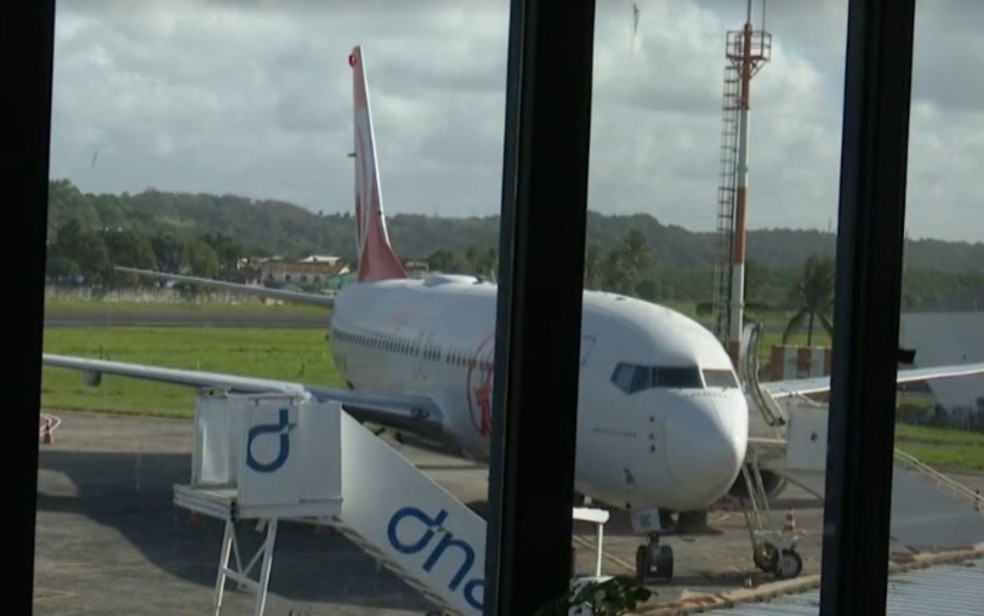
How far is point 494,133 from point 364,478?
1.00 metres

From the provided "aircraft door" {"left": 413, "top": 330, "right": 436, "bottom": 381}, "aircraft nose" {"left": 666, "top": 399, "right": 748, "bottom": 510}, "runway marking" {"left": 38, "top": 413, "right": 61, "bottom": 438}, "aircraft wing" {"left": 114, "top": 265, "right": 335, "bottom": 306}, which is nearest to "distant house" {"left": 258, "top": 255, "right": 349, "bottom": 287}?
"aircraft wing" {"left": 114, "top": 265, "right": 335, "bottom": 306}

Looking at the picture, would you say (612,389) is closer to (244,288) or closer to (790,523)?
(790,523)

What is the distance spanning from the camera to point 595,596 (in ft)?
6.35

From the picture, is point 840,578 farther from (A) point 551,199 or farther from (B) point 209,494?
(B) point 209,494

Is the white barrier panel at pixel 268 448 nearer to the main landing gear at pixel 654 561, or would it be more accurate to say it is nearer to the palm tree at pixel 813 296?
the main landing gear at pixel 654 561

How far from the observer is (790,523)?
365cm

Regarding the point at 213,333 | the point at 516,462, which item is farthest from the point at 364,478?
the point at 516,462

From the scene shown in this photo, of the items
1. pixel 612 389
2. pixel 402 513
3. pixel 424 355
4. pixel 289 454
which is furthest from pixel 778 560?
pixel 424 355

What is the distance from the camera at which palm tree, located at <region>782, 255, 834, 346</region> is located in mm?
2703

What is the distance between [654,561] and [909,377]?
1.13 metres

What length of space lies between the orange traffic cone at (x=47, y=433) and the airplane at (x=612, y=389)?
5.22 feet

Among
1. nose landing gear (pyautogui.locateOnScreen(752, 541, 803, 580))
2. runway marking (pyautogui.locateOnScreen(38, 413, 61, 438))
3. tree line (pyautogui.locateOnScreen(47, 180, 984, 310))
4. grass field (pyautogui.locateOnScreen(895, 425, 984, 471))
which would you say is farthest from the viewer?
nose landing gear (pyautogui.locateOnScreen(752, 541, 803, 580))

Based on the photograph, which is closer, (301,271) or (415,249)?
(301,271)

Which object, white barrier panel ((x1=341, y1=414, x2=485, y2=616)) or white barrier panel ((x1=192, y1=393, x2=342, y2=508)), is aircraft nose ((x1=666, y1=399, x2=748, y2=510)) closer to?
white barrier panel ((x1=341, y1=414, x2=485, y2=616))
